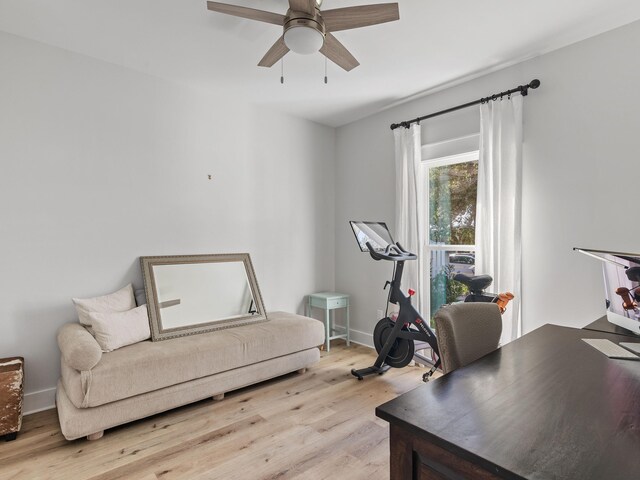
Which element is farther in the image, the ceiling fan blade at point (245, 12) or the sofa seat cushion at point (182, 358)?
the sofa seat cushion at point (182, 358)

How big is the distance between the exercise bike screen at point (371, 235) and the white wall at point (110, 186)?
1.24 m

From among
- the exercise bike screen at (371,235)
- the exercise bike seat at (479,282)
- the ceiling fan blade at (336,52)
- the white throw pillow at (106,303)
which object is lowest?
the white throw pillow at (106,303)

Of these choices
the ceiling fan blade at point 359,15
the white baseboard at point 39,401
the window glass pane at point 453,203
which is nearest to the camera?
the ceiling fan blade at point 359,15

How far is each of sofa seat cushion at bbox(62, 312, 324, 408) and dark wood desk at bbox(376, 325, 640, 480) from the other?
2.00 meters

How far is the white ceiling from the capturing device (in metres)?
2.21

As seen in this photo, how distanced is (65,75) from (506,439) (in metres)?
3.59

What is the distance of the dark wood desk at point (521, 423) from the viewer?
2.34 ft

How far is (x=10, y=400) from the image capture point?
Answer: 2.17 meters

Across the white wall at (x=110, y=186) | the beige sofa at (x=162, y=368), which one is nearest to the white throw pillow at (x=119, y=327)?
the beige sofa at (x=162, y=368)

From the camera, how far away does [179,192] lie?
3332mm

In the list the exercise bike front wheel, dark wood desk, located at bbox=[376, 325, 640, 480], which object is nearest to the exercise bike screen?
the exercise bike front wheel

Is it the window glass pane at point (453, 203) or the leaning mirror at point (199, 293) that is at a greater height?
the window glass pane at point (453, 203)

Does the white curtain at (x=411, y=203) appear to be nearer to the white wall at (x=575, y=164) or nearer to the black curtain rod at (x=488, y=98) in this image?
the black curtain rod at (x=488, y=98)

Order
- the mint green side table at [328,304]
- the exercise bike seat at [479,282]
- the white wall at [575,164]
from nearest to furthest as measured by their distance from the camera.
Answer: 1. the white wall at [575,164]
2. the exercise bike seat at [479,282]
3. the mint green side table at [328,304]
